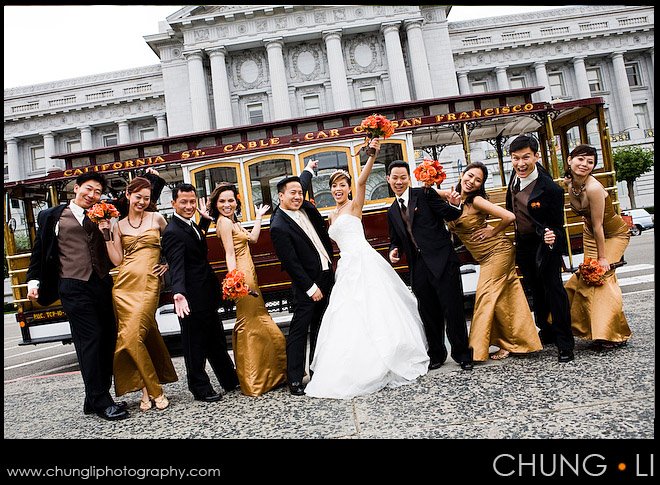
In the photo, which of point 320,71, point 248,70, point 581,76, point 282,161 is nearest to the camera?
point 282,161

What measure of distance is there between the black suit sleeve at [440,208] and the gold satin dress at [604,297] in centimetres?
131

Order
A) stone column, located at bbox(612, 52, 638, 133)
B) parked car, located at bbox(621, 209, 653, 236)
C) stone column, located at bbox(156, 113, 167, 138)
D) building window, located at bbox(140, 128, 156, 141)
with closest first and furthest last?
parked car, located at bbox(621, 209, 653, 236) → stone column, located at bbox(612, 52, 638, 133) → stone column, located at bbox(156, 113, 167, 138) → building window, located at bbox(140, 128, 156, 141)

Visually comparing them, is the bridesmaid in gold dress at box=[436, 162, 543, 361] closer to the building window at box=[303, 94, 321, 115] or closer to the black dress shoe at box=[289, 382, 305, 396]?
the black dress shoe at box=[289, 382, 305, 396]

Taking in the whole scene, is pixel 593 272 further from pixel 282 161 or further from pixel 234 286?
pixel 282 161

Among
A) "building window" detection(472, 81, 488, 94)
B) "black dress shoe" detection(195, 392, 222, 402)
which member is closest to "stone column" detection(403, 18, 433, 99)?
"building window" detection(472, 81, 488, 94)

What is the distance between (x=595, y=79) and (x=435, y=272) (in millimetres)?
47407

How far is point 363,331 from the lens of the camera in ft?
13.1

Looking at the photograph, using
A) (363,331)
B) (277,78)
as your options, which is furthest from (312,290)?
(277,78)

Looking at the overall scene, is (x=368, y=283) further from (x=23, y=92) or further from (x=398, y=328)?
(x=23, y=92)

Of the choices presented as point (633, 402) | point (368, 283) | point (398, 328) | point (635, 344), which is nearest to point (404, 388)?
point (398, 328)

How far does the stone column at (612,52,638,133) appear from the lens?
39.8m

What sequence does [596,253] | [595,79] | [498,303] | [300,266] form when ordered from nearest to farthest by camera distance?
[300,266], [498,303], [596,253], [595,79]

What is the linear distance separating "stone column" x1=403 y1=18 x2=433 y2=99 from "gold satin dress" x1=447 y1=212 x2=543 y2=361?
114ft
